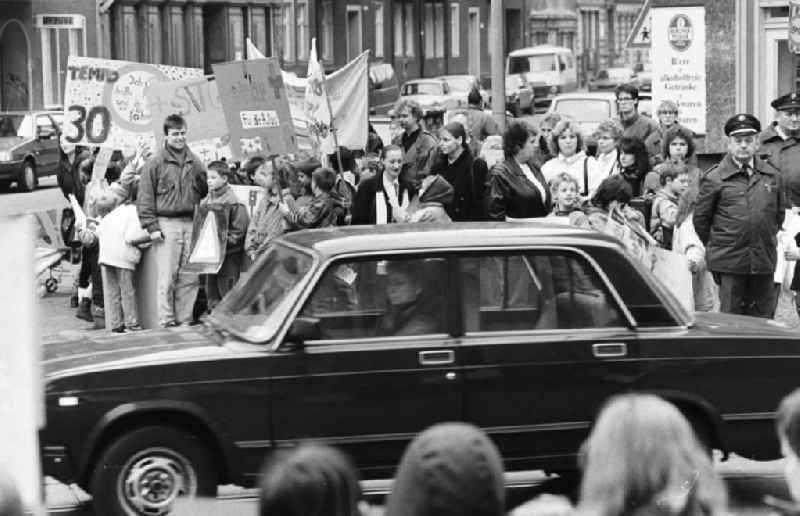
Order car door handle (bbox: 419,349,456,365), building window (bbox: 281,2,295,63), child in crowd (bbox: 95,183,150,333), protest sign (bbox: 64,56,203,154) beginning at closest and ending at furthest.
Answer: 1. car door handle (bbox: 419,349,456,365)
2. child in crowd (bbox: 95,183,150,333)
3. protest sign (bbox: 64,56,203,154)
4. building window (bbox: 281,2,295,63)

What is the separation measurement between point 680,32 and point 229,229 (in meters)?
7.36

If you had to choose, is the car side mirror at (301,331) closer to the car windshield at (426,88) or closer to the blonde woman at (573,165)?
the blonde woman at (573,165)

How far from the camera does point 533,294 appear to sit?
8664 millimetres

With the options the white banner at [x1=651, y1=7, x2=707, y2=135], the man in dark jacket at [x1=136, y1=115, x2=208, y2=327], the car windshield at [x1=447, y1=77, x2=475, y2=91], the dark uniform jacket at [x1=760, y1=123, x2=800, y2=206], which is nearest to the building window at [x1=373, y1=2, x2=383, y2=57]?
the car windshield at [x1=447, y1=77, x2=475, y2=91]

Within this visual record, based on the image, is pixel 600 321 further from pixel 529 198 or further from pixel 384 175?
pixel 384 175

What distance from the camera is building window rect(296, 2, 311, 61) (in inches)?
2513

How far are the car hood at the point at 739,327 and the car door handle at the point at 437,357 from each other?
1.29 metres

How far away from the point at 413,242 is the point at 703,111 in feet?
38.6

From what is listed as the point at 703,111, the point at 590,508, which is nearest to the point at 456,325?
the point at 590,508

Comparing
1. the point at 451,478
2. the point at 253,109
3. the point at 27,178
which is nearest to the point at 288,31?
the point at 27,178

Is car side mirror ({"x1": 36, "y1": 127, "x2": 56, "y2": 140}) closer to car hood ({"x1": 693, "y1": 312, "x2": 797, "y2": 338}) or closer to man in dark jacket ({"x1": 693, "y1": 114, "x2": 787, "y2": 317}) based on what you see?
man in dark jacket ({"x1": 693, "y1": 114, "x2": 787, "y2": 317})

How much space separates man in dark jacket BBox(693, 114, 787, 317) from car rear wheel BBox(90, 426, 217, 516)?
193 inches

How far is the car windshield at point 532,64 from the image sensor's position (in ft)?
204

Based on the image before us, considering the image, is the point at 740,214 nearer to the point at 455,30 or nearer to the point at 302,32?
the point at 302,32
